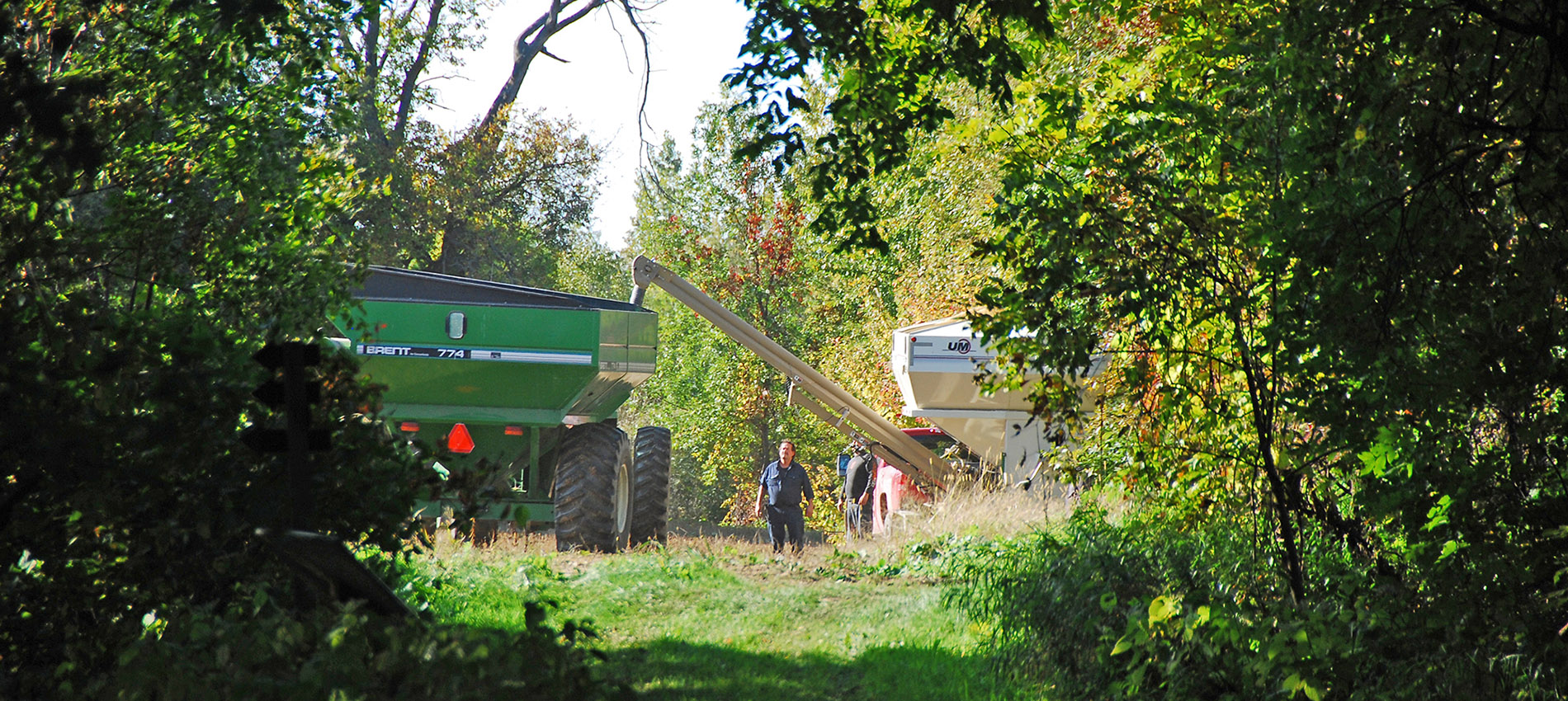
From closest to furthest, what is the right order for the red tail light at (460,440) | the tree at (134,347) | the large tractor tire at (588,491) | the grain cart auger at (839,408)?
the tree at (134,347) → the red tail light at (460,440) → the large tractor tire at (588,491) → the grain cart auger at (839,408)

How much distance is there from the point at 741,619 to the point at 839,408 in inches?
300

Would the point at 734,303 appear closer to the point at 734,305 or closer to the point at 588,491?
the point at 734,305

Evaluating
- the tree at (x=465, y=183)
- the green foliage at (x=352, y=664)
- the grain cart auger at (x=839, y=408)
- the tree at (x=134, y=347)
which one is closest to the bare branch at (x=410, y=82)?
the tree at (x=465, y=183)

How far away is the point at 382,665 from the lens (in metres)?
2.17

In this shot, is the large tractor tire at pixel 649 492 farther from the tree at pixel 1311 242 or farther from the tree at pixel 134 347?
the tree at pixel 134 347

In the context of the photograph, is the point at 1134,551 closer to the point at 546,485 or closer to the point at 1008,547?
the point at 1008,547

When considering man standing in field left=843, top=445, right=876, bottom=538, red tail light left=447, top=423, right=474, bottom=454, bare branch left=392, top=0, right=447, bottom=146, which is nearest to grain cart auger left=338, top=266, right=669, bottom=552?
red tail light left=447, top=423, right=474, bottom=454

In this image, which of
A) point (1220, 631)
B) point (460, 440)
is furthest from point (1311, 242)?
point (460, 440)

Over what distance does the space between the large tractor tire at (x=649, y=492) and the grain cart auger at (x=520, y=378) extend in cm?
48

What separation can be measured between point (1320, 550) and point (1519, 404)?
164 cm

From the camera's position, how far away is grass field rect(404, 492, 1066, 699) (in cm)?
596

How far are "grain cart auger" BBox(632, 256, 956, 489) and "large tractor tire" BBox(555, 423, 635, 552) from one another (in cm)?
318

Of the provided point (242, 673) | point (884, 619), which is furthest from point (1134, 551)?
point (242, 673)

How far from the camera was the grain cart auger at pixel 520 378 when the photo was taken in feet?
34.1
